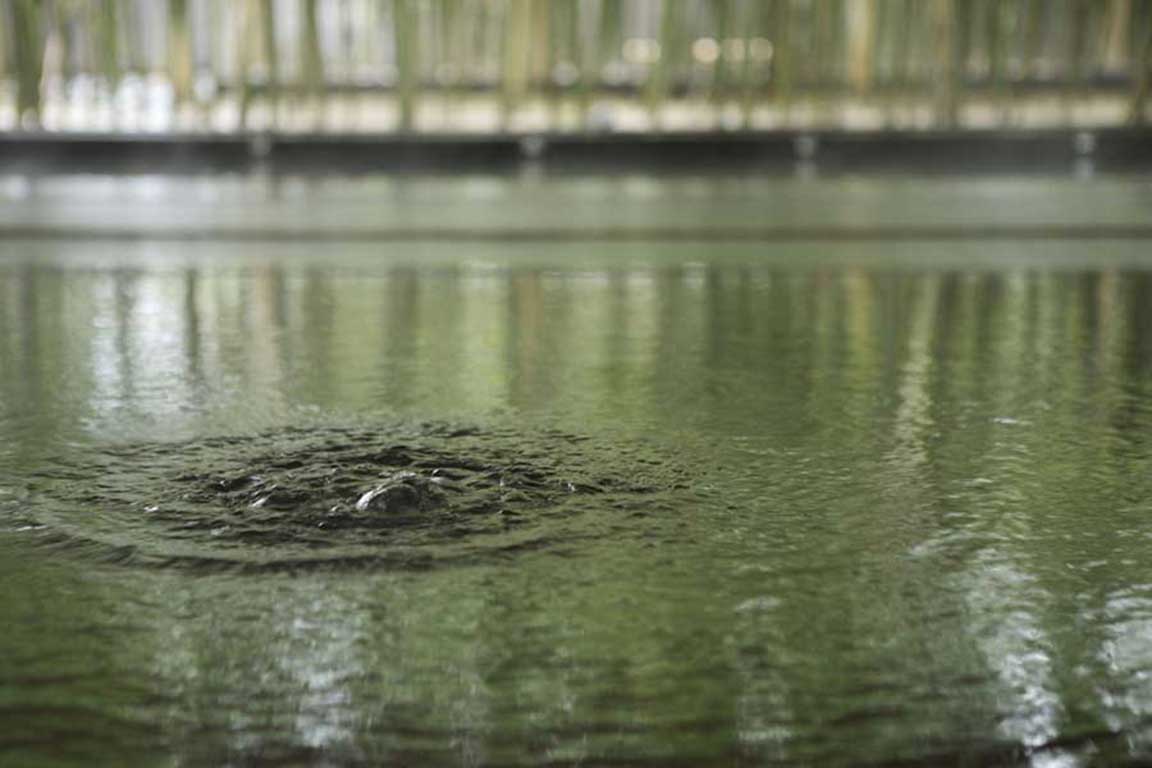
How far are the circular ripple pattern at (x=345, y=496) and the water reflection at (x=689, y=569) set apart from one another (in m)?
0.05

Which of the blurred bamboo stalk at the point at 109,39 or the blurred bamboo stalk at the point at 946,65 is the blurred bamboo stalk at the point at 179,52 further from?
the blurred bamboo stalk at the point at 946,65

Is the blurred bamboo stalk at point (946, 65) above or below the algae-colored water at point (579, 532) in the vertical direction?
above

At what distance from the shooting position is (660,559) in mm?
1063

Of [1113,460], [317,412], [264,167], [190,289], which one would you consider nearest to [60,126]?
[264,167]

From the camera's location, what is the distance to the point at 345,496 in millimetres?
1235

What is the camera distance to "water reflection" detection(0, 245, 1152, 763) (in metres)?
0.75

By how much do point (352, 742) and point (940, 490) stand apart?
72 cm

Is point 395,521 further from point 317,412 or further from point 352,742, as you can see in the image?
point 317,412

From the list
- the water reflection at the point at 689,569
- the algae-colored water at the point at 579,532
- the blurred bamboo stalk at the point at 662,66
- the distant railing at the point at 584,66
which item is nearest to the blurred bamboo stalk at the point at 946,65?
the distant railing at the point at 584,66

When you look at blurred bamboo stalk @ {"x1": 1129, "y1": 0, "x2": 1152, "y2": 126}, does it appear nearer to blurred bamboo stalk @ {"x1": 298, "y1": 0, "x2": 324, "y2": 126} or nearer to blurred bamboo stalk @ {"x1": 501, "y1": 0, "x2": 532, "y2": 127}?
blurred bamboo stalk @ {"x1": 501, "y1": 0, "x2": 532, "y2": 127}

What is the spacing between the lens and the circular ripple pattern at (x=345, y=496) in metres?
1.09

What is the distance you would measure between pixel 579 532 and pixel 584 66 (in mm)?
5363

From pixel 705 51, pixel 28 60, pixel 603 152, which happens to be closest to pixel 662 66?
pixel 705 51

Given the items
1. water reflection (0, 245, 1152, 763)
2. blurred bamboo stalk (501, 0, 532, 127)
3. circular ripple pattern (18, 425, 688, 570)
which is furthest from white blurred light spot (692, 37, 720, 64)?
circular ripple pattern (18, 425, 688, 570)
